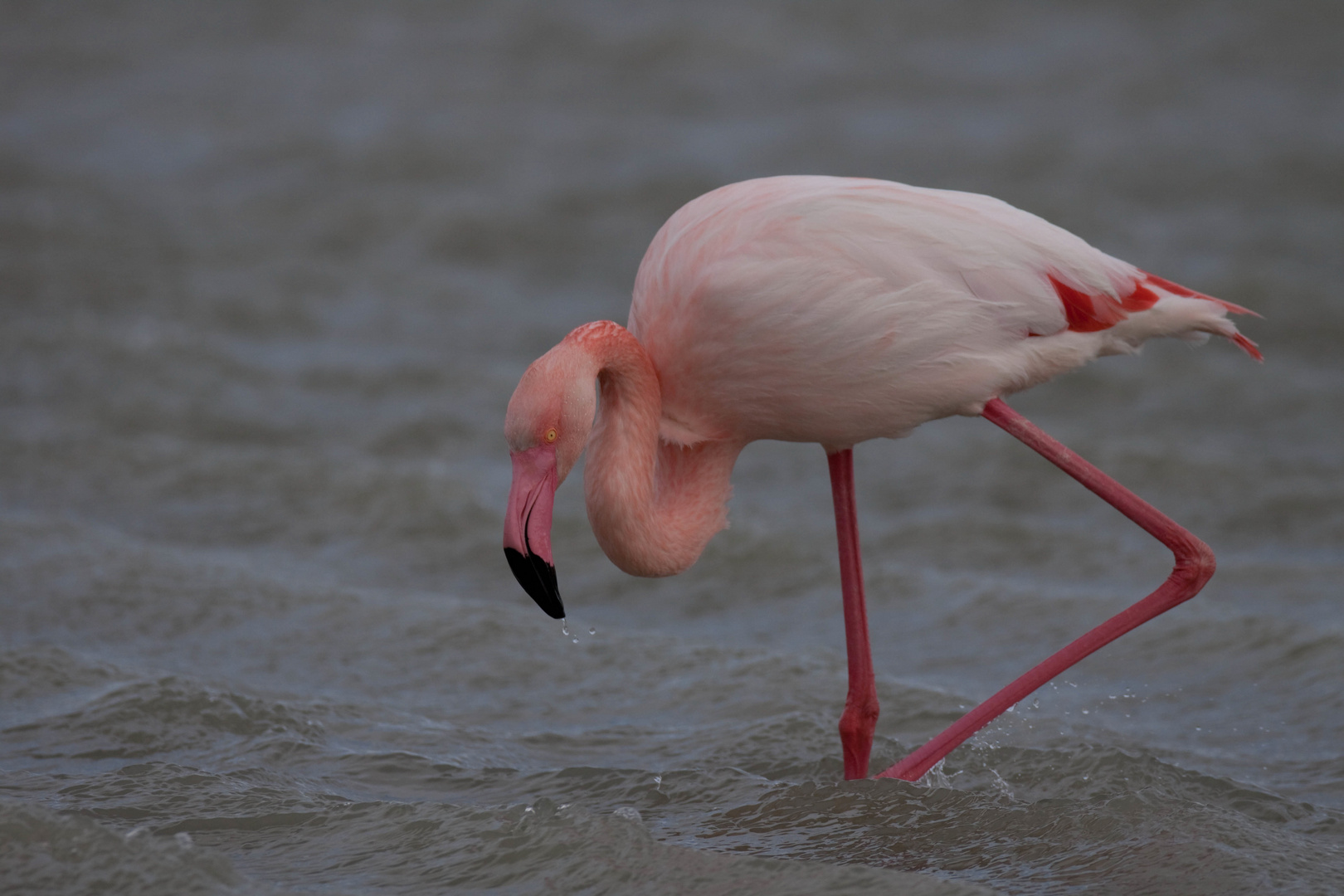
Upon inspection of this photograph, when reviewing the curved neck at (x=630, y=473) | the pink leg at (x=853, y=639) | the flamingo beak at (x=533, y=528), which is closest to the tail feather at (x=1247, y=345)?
the pink leg at (x=853, y=639)

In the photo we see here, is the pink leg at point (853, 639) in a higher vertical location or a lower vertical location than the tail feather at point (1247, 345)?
lower

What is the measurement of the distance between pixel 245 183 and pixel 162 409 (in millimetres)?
4786

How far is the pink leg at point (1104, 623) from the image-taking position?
409cm

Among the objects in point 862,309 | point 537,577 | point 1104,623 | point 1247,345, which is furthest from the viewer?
point 1247,345

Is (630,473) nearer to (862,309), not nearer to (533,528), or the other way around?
(533,528)

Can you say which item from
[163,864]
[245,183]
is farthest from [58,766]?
[245,183]

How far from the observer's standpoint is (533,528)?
12.2 ft

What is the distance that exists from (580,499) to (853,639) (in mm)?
3084

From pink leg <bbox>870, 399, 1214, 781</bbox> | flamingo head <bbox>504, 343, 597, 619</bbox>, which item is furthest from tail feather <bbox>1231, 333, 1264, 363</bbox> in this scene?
flamingo head <bbox>504, 343, 597, 619</bbox>

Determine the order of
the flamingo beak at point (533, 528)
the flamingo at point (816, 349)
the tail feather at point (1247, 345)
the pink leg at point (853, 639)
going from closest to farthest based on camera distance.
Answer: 1. the flamingo beak at point (533, 528)
2. the flamingo at point (816, 349)
3. the tail feather at point (1247, 345)
4. the pink leg at point (853, 639)

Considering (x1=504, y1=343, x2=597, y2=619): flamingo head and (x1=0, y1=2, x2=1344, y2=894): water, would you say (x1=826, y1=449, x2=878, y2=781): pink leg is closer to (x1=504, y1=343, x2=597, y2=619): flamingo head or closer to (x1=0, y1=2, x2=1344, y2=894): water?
(x1=0, y1=2, x2=1344, y2=894): water

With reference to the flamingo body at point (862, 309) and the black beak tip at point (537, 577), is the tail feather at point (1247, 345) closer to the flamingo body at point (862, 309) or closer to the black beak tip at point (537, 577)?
the flamingo body at point (862, 309)

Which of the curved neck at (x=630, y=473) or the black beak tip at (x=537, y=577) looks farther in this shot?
the curved neck at (x=630, y=473)

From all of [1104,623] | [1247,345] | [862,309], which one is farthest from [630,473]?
[1247,345]
